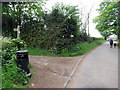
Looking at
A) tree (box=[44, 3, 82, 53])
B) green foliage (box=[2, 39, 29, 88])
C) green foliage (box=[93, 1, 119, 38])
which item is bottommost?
green foliage (box=[2, 39, 29, 88])

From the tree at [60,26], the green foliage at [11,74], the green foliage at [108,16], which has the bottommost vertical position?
the green foliage at [11,74]

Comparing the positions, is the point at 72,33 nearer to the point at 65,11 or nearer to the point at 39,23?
the point at 65,11

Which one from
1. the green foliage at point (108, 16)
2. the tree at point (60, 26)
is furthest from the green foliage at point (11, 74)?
the green foliage at point (108, 16)

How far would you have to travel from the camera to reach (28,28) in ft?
34.7

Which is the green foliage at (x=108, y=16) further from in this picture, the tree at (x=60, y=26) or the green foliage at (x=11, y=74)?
the green foliage at (x=11, y=74)

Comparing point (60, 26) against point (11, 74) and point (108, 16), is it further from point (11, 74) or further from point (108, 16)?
point (108, 16)

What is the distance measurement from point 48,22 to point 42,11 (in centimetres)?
150

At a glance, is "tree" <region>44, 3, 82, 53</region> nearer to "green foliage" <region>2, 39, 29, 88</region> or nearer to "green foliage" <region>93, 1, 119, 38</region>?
"green foliage" <region>2, 39, 29, 88</region>

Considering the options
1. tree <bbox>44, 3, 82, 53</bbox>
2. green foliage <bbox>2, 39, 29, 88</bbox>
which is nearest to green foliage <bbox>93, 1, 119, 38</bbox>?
tree <bbox>44, 3, 82, 53</bbox>

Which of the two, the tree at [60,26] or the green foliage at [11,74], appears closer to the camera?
the green foliage at [11,74]

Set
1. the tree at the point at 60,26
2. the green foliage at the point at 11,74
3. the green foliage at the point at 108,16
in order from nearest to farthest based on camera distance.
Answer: the green foliage at the point at 11,74
the tree at the point at 60,26
the green foliage at the point at 108,16

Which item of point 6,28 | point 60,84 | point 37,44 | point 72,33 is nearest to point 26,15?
point 6,28

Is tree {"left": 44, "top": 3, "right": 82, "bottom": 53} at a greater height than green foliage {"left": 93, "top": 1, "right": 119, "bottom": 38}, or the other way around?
green foliage {"left": 93, "top": 1, "right": 119, "bottom": 38}

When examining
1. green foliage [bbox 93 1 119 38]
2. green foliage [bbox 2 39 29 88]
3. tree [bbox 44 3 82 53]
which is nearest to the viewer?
green foliage [bbox 2 39 29 88]
